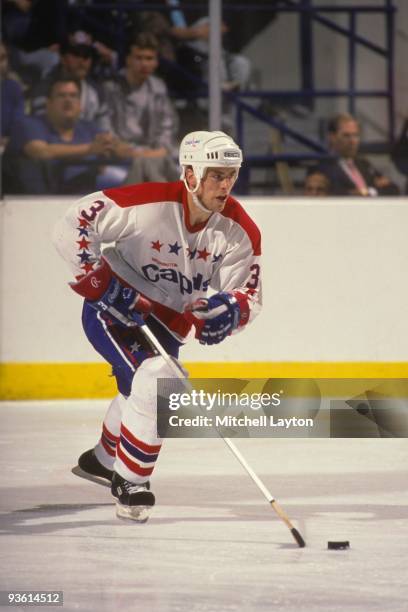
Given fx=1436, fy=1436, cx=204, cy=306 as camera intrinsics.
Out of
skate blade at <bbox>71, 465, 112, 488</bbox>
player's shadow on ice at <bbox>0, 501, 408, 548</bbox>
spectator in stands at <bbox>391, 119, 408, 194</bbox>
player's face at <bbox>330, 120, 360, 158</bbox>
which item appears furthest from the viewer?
spectator in stands at <bbox>391, 119, 408, 194</bbox>

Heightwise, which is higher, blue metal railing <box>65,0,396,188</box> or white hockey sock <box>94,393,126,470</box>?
blue metal railing <box>65,0,396,188</box>

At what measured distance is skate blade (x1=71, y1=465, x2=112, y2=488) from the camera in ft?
13.0

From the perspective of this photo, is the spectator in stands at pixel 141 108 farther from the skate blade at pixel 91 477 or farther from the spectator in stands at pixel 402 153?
the skate blade at pixel 91 477

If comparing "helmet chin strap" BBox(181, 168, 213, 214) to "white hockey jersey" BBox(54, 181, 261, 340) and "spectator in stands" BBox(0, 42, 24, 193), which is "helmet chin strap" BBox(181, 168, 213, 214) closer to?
"white hockey jersey" BBox(54, 181, 261, 340)

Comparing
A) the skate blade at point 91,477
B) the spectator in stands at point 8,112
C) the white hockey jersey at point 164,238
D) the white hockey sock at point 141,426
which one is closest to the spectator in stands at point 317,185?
the spectator in stands at point 8,112

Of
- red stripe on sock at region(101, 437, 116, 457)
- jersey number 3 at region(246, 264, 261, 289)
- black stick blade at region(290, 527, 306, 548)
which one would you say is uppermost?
jersey number 3 at region(246, 264, 261, 289)

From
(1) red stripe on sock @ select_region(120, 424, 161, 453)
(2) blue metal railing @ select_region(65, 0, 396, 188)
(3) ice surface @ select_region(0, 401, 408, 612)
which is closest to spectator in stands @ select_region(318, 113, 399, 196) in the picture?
(2) blue metal railing @ select_region(65, 0, 396, 188)

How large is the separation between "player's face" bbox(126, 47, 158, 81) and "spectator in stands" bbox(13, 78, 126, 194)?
32 centimetres

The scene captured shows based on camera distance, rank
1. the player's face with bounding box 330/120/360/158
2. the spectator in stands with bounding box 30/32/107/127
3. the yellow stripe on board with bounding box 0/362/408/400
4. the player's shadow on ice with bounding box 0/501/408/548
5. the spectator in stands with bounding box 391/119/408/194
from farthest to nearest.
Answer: the spectator in stands with bounding box 391/119/408/194 → the player's face with bounding box 330/120/360/158 → the spectator in stands with bounding box 30/32/107/127 → the yellow stripe on board with bounding box 0/362/408/400 → the player's shadow on ice with bounding box 0/501/408/548

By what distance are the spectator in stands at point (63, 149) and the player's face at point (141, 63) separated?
0.32 meters

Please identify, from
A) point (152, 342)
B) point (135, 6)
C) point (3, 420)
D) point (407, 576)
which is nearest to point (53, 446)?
point (3, 420)

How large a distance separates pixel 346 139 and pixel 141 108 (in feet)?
3.18

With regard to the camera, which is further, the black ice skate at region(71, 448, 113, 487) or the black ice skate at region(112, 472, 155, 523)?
the black ice skate at region(71, 448, 113, 487)

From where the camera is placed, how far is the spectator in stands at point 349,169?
655 cm
